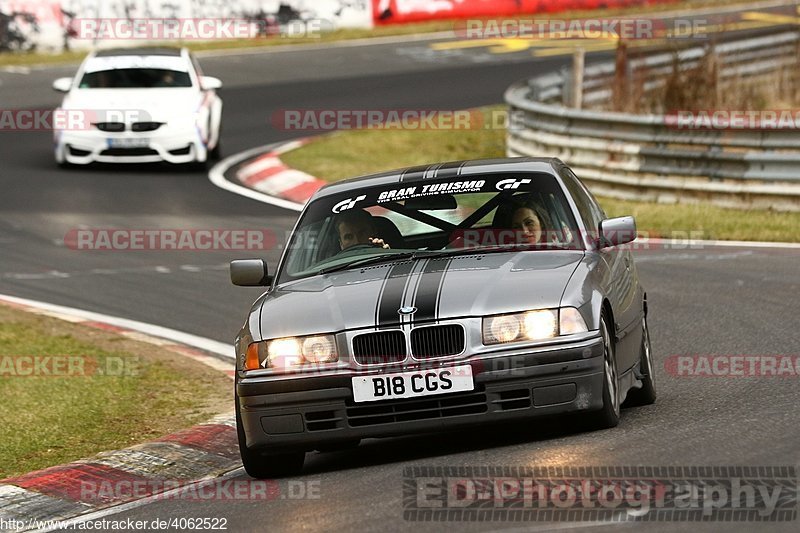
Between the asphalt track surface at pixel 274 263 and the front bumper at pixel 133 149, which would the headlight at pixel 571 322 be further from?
the front bumper at pixel 133 149

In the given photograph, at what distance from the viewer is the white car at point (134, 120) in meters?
21.7

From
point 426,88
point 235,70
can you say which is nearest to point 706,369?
point 426,88

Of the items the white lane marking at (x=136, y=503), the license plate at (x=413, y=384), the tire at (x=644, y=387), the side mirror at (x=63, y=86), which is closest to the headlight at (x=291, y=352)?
the license plate at (x=413, y=384)

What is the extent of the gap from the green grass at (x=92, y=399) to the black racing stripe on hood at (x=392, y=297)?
2.14 metres

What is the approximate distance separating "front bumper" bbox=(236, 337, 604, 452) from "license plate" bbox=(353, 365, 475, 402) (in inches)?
1.1

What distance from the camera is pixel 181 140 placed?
21.8 m

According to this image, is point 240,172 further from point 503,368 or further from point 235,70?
point 503,368

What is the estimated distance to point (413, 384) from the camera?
7.44 m

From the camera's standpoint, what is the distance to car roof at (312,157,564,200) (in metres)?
8.99

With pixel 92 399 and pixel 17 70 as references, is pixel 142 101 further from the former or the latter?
pixel 92 399

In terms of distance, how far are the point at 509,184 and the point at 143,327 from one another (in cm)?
496

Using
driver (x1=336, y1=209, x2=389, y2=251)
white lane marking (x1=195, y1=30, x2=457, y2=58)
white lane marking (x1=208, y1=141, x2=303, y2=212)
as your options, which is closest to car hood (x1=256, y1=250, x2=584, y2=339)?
driver (x1=336, y1=209, x2=389, y2=251)

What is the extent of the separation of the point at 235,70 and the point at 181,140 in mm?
12050

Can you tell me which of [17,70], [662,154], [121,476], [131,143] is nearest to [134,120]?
[131,143]
